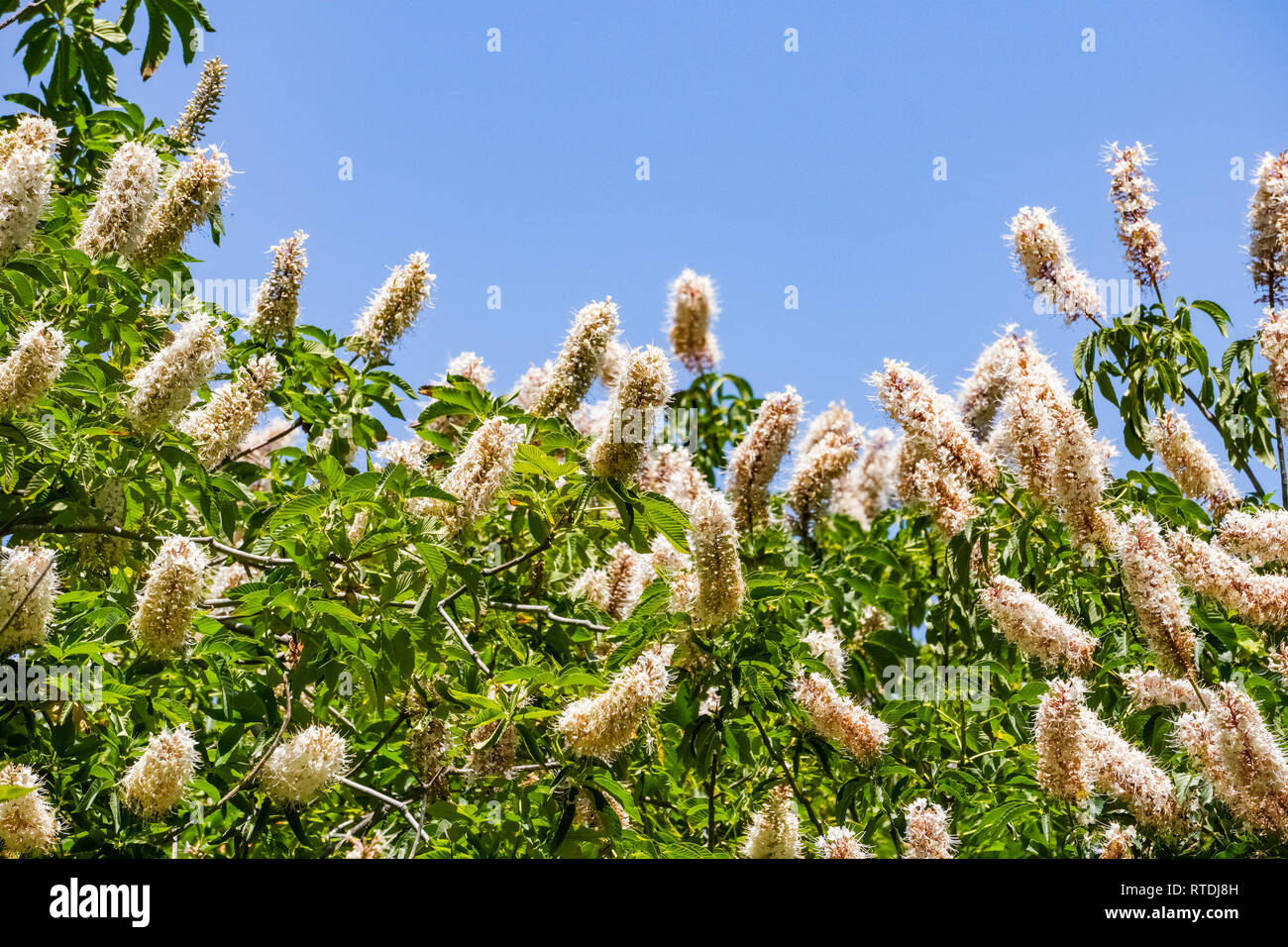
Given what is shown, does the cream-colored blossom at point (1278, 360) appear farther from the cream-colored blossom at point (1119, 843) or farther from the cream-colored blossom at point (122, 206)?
the cream-colored blossom at point (122, 206)

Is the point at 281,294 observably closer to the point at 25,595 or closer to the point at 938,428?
the point at 25,595

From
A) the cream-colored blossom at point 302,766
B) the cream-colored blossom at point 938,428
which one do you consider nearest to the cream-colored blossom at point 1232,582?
the cream-colored blossom at point 938,428

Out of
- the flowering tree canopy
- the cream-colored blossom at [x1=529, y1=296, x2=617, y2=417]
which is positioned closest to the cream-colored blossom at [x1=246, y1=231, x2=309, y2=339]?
the flowering tree canopy

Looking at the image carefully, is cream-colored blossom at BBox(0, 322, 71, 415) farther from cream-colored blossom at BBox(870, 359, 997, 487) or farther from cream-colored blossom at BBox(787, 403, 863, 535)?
cream-colored blossom at BBox(787, 403, 863, 535)

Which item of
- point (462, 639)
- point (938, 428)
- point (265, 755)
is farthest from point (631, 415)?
point (265, 755)

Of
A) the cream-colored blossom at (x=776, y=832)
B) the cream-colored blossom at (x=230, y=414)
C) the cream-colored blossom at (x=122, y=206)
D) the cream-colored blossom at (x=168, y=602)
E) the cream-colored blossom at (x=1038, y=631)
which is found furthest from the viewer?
the cream-colored blossom at (x=122, y=206)

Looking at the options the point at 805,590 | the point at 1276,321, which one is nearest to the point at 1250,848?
the point at 805,590

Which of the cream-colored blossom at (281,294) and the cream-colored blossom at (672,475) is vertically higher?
the cream-colored blossom at (281,294)

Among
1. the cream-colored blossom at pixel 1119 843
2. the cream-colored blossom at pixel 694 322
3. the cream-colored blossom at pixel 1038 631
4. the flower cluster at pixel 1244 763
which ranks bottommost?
the cream-colored blossom at pixel 1119 843

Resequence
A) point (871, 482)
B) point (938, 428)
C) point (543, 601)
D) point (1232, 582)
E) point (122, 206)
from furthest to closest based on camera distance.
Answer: point (871, 482) → point (543, 601) → point (122, 206) → point (938, 428) → point (1232, 582)

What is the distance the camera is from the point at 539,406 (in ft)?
13.9

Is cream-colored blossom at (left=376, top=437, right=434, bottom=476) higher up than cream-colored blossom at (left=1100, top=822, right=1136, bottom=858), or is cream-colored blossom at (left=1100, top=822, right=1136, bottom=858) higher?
cream-colored blossom at (left=376, top=437, right=434, bottom=476)

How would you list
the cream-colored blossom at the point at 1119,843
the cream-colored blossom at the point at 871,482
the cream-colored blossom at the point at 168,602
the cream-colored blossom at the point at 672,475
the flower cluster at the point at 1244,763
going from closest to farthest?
1. the flower cluster at the point at 1244,763
2. the cream-colored blossom at the point at 1119,843
3. the cream-colored blossom at the point at 168,602
4. the cream-colored blossom at the point at 672,475
5. the cream-colored blossom at the point at 871,482
